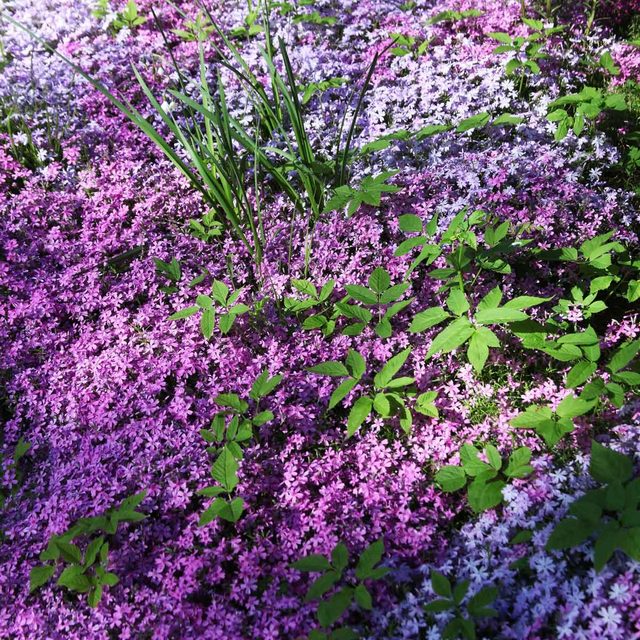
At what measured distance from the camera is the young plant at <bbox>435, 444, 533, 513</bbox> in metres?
2.45

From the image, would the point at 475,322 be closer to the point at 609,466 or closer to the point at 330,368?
the point at 330,368

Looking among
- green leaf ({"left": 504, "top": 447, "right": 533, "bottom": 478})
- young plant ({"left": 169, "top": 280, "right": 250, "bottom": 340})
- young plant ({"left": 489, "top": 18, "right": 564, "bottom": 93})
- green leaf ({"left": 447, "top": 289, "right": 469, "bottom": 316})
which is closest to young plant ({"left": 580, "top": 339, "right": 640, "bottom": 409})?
green leaf ({"left": 504, "top": 447, "right": 533, "bottom": 478})

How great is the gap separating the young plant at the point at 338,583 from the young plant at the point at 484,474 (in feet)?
1.46

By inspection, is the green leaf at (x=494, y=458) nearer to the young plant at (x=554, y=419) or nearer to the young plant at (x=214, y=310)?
the young plant at (x=554, y=419)

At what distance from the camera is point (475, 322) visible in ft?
9.16

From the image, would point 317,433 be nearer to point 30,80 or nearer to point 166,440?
point 166,440

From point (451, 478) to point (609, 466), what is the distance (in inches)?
25.4

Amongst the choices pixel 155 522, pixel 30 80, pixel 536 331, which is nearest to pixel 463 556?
pixel 536 331

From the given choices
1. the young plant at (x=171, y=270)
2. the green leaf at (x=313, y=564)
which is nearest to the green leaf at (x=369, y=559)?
the green leaf at (x=313, y=564)

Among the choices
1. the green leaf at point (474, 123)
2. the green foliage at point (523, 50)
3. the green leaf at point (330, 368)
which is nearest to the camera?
the green leaf at point (330, 368)

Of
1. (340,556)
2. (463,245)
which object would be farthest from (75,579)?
(463,245)

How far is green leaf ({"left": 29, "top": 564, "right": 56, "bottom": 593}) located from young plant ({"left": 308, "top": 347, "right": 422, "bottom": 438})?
1.38 m

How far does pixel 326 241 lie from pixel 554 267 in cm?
138

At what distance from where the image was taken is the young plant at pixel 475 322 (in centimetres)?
259
